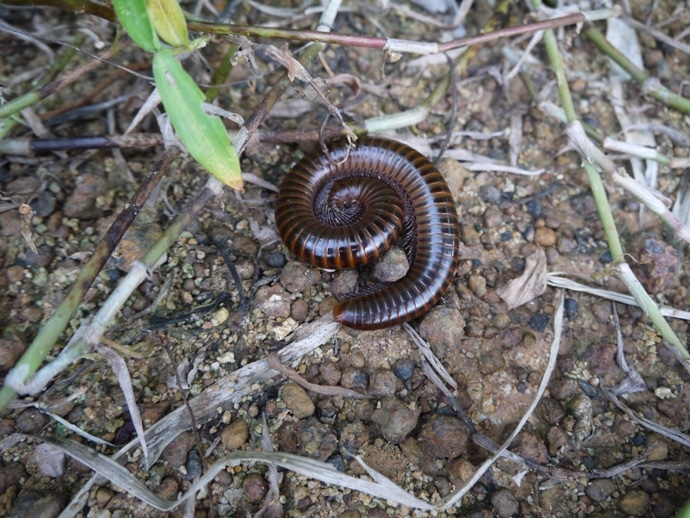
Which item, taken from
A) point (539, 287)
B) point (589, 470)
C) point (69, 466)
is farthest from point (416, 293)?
point (69, 466)

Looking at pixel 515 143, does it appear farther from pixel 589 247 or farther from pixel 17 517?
pixel 17 517

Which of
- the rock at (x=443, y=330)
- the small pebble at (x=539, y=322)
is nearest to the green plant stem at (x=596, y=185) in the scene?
the small pebble at (x=539, y=322)

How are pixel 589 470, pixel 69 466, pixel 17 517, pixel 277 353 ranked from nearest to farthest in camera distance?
pixel 17 517 → pixel 69 466 → pixel 589 470 → pixel 277 353

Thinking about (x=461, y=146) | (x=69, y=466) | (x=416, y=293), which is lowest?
(x=69, y=466)

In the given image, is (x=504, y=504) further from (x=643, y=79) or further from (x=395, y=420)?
(x=643, y=79)

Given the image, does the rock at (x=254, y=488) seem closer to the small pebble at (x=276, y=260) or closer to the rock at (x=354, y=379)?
the rock at (x=354, y=379)

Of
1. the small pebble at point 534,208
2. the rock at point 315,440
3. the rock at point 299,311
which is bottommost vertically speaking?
the rock at point 315,440
